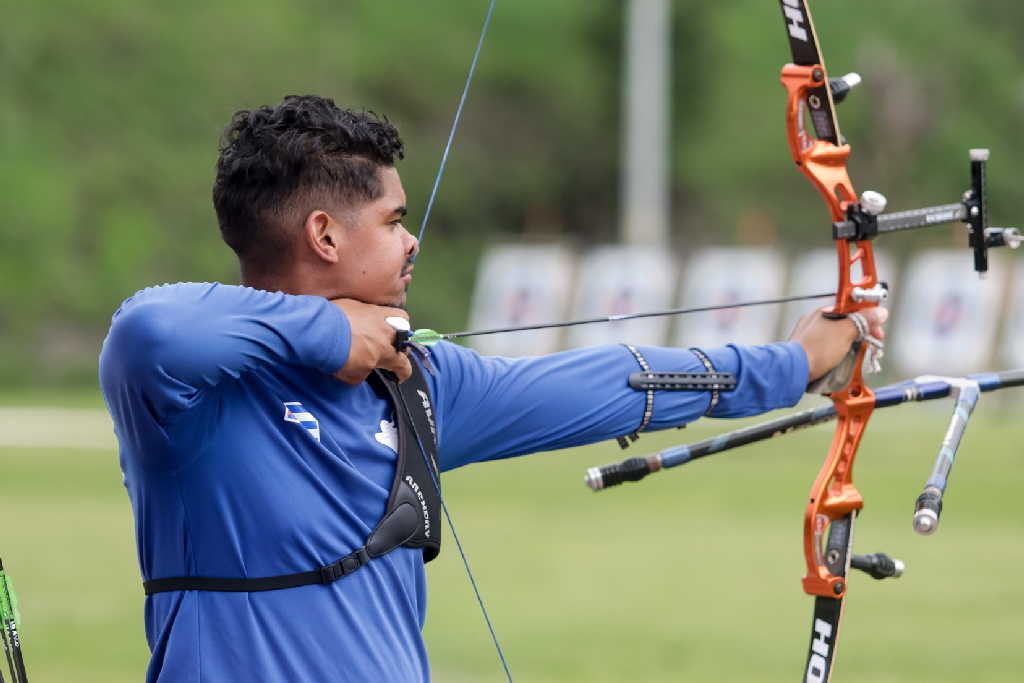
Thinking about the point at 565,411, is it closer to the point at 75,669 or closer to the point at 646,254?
the point at 75,669

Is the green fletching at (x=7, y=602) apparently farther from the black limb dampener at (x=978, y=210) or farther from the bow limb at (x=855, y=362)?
the black limb dampener at (x=978, y=210)

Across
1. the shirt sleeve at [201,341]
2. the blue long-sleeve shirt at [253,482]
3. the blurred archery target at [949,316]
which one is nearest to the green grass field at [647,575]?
the blue long-sleeve shirt at [253,482]

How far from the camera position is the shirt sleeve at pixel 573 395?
275 cm

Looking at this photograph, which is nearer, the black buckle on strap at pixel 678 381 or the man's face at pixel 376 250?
the man's face at pixel 376 250

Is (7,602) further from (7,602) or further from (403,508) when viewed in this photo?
(403,508)

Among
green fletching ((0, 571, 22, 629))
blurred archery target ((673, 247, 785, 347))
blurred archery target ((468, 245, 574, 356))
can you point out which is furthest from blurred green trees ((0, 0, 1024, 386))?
green fletching ((0, 571, 22, 629))

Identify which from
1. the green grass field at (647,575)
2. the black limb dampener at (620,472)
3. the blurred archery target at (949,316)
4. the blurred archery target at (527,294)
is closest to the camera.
Result: the black limb dampener at (620,472)

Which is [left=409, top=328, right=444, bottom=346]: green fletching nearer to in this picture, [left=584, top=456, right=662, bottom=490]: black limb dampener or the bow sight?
[left=584, top=456, right=662, bottom=490]: black limb dampener

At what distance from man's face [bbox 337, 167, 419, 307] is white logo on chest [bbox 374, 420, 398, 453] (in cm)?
17

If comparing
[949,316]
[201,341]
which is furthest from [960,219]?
[949,316]

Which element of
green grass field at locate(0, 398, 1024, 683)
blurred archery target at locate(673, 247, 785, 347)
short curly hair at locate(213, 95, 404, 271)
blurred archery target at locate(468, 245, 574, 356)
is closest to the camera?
short curly hair at locate(213, 95, 404, 271)

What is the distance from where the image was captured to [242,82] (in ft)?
90.8

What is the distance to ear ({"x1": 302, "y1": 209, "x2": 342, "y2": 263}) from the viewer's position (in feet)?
8.36

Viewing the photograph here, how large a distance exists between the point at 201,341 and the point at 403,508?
1.27ft
